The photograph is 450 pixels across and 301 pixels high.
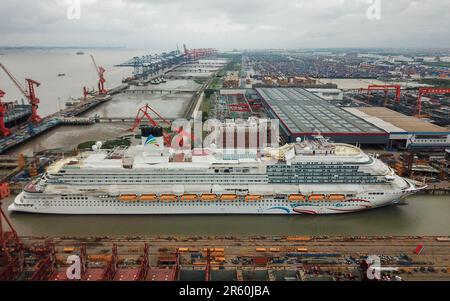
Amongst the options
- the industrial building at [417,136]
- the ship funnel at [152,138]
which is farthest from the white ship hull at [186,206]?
the industrial building at [417,136]

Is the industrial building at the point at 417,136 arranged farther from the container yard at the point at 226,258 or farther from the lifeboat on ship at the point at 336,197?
the container yard at the point at 226,258

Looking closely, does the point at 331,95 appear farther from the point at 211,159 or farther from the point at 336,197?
the point at 211,159

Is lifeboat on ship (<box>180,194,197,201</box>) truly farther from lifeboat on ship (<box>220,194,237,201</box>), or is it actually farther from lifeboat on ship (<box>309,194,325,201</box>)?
lifeboat on ship (<box>309,194,325,201</box>)

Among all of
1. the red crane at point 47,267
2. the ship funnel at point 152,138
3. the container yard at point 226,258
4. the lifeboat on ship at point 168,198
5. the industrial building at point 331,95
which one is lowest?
the container yard at point 226,258

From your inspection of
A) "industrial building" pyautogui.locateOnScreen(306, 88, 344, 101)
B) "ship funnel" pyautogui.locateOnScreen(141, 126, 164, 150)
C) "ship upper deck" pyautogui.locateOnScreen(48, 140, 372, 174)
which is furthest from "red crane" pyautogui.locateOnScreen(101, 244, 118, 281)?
"industrial building" pyautogui.locateOnScreen(306, 88, 344, 101)

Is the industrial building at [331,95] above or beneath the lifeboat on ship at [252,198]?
above

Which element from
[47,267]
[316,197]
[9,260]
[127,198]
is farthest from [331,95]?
[9,260]
